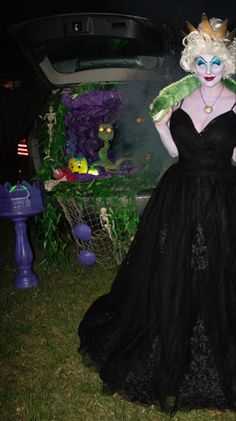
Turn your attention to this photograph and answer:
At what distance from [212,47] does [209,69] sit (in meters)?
0.13

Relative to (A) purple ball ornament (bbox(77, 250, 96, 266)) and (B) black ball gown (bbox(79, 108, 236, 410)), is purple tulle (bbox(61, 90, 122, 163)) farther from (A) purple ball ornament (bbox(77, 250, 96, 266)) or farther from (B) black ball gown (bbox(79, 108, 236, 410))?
(B) black ball gown (bbox(79, 108, 236, 410))

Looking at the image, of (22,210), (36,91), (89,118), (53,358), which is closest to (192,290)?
(53,358)

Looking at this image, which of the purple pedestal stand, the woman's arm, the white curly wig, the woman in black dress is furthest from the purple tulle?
the white curly wig

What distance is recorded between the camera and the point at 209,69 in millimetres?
2660

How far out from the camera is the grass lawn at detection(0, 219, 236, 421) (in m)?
2.69

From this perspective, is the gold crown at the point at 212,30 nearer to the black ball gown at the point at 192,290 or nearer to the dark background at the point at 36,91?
the black ball gown at the point at 192,290

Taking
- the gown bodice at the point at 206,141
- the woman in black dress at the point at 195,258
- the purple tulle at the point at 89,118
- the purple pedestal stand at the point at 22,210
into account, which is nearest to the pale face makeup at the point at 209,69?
the woman in black dress at the point at 195,258

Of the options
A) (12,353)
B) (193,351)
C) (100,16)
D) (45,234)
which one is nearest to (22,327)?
(12,353)

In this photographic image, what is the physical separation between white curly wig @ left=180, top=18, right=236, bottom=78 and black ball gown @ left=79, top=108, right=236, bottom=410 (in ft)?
1.00

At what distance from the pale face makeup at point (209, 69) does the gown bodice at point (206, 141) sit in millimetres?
219

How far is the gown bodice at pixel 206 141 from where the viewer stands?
2641 millimetres

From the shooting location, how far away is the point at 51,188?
439cm

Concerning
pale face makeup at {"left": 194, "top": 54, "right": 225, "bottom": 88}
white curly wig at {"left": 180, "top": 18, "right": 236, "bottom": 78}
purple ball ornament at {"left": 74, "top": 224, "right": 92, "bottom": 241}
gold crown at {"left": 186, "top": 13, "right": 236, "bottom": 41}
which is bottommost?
purple ball ornament at {"left": 74, "top": 224, "right": 92, "bottom": 241}

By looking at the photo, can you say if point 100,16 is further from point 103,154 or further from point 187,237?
point 187,237
